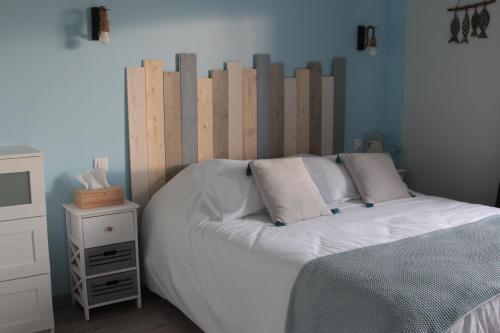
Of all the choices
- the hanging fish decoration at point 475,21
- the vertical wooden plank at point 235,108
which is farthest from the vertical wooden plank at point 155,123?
the hanging fish decoration at point 475,21

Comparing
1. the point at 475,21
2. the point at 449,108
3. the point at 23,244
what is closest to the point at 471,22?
the point at 475,21

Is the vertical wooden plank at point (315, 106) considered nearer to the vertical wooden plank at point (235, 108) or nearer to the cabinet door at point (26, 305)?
the vertical wooden plank at point (235, 108)

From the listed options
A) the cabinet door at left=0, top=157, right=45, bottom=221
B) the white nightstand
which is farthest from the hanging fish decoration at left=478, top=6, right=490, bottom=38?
the cabinet door at left=0, top=157, right=45, bottom=221

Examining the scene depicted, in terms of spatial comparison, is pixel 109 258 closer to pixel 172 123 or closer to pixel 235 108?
pixel 172 123

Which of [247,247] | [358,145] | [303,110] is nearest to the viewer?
[247,247]

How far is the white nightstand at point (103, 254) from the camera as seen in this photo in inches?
112

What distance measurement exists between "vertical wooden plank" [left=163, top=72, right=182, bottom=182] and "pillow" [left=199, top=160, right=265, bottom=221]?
34cm

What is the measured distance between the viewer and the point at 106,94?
3080 millimetres

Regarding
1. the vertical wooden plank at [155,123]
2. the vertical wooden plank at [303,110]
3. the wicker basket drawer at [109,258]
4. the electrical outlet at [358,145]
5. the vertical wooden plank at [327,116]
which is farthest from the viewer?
the electrical outlet at [358,145]

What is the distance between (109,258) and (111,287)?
17 centimetres

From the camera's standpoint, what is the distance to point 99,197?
2.93 meters

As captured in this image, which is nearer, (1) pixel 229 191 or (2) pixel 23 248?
(2) pixel 23 248

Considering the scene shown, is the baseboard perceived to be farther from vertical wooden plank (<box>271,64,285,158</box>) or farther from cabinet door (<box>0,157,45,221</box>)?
vertical wooden plank (<box>271,64,285,158</box>)

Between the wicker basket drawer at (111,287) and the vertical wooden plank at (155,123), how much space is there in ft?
1.83
